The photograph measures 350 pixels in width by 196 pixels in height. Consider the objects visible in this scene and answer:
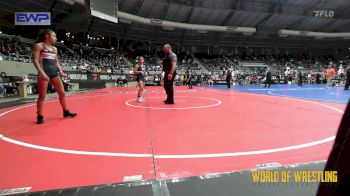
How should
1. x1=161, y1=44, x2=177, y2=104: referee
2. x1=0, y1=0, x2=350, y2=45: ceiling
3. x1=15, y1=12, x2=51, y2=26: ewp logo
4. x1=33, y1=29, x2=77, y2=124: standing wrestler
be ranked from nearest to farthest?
x1=33, y1=29, x2=77, y2=124: standing wrestler
x1=161, y1=44, x2=177, y2=104: referee
x1=15, y1=12, x2=51, y2=26: ewp logo
x1=0, y1=0, x2=350, y2=45: ceiling

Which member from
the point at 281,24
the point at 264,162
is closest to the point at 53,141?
the point at 264,162

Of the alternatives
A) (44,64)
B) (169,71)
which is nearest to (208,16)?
(169,71)

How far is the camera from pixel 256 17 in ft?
126

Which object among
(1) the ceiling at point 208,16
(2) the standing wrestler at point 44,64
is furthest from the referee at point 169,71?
(1) the ceiling at point 208,16

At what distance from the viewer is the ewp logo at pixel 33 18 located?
1883 cm

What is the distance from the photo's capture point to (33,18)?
63.5 feet

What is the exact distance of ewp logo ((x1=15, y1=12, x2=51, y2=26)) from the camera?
1883 centimetres

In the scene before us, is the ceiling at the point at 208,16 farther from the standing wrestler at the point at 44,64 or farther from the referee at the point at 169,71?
the standing wrestler at the point at 44,64

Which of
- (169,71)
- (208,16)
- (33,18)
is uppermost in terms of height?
(208,16)

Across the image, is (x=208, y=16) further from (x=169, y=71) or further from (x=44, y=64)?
(x=44, y=64)

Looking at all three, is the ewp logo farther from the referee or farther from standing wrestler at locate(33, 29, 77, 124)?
standing wrestler at locate(33, 29, 77, 124)

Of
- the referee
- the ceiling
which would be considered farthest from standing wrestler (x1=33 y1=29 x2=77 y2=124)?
the ceiling

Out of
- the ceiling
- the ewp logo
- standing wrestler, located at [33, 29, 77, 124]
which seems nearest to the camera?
standing wrestler, located at [33, 29, 77, 124]

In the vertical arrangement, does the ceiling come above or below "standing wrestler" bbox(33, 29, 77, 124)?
above
